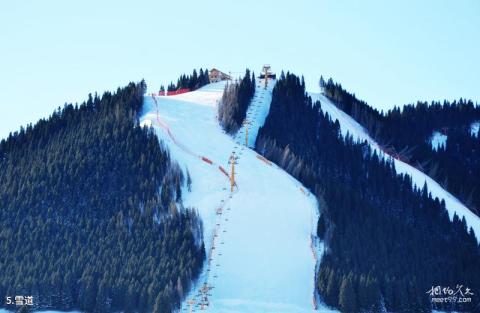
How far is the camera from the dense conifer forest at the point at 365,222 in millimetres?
128125

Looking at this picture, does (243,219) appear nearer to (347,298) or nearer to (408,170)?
(347,298)

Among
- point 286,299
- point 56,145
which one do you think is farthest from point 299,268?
point 56,145

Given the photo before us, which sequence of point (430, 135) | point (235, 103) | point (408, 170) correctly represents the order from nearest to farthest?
point (408, 170), point (235, 103), point (430, 135)

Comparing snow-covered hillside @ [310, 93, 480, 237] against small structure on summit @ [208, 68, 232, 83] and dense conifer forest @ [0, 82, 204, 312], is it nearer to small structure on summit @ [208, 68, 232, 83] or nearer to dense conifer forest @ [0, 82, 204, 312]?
small structure on summit @ [208, 68, 232, 83]

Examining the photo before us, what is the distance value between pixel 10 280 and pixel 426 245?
4740cm

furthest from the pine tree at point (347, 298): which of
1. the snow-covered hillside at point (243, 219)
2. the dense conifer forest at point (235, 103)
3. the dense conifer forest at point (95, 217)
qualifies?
the dense conifer forest at point (235, 103)

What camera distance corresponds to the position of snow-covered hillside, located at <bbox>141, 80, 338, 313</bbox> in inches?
5069

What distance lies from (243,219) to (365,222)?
14.1 metres

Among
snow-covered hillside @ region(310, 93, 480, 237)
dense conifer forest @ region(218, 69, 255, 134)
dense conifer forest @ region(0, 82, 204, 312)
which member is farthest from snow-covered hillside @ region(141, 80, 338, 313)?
snow-covered hillside @ region(310, 93, 480, 237)

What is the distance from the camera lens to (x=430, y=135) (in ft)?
625

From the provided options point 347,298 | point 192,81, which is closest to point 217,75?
point 192,81

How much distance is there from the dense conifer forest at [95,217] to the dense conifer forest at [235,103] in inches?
539

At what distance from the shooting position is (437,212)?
505 feet

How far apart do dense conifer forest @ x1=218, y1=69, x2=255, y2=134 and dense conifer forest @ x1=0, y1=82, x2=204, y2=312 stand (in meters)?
13.7
